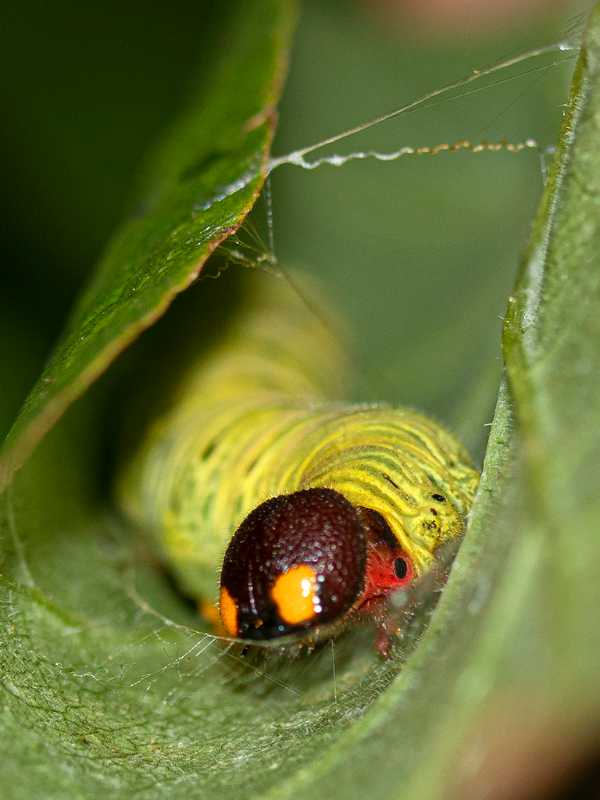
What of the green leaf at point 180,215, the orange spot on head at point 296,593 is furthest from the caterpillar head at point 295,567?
the green leaf at point 180,215

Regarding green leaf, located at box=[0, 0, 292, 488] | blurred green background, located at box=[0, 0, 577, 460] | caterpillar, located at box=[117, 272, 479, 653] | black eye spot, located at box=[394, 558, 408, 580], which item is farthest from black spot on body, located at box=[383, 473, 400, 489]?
blurred green background, located at box=[0, 0, 577, 460]

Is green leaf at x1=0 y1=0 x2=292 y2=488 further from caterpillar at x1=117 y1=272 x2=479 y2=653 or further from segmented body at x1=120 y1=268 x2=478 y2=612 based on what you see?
segmented body at x1=120 y1=268 x2=478 y2=612

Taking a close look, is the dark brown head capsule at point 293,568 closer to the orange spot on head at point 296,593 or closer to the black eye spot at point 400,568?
the orange spot on head at point 296,593

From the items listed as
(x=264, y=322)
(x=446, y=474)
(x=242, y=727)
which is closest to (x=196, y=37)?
(x=264, y=322)

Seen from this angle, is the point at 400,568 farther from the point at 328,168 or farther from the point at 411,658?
the point at 328,168

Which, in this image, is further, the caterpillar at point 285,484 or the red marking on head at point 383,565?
the red marking on head at point 383,565

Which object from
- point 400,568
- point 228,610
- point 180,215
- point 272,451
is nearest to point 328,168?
point 272,451

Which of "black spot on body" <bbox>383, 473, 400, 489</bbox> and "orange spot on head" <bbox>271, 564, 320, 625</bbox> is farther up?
"black spot on body" <bbox>383, 473, 400, 489</bbox>
